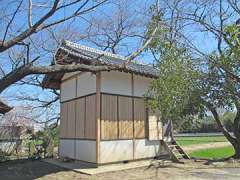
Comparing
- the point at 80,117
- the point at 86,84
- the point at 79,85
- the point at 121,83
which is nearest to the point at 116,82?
the point at 121,83

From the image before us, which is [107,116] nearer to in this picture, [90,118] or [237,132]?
[90,118]

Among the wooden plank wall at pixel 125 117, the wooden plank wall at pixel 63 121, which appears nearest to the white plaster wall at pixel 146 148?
the wooden plank wall at pixel 125 117

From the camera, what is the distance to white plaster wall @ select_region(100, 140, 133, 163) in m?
11.4

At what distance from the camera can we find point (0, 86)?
6.48 metres

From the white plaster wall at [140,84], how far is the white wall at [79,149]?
2.89 m

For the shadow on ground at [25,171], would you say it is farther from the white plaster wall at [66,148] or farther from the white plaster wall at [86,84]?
the white plaster wall at [86,84]

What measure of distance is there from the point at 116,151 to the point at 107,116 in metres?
1.37

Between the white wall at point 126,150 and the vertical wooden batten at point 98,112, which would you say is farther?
the white wall at point 126,150

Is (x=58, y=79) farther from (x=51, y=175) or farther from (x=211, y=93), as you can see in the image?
(x=211, y=93)

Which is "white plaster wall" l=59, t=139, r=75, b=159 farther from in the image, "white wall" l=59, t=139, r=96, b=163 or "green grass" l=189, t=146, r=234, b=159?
"green grass" l=189, t=146, r=234, b=159

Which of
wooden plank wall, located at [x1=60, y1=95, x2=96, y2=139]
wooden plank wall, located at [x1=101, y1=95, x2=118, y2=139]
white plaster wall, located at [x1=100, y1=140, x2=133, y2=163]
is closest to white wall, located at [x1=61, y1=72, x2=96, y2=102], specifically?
wooden plank wall, located at [x1=60, y1=95, x2=96, y2=139]

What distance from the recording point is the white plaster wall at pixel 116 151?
1142 cm

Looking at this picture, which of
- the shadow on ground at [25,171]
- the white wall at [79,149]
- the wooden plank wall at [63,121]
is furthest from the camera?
the wooden plank wall at [63,121]

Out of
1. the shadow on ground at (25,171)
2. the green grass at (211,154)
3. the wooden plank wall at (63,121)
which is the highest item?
the wooden plank wall at (63,121)
